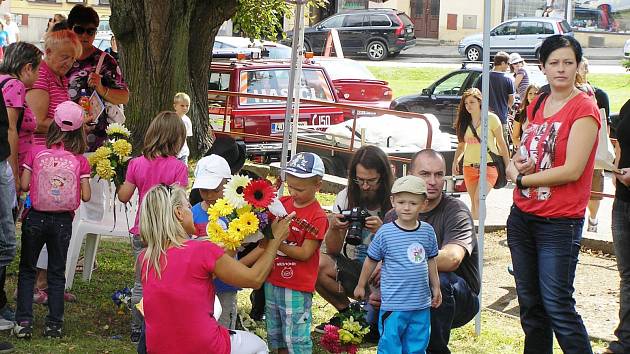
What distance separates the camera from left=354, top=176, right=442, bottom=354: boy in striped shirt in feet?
17.4

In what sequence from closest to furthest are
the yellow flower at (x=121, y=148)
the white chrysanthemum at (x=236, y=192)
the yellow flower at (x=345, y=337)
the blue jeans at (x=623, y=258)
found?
1. the white chrysanthemum at (x=236, y=192)
2. the blue jeans at (x=623, y=258)
3. the yellow flower at (x=345, y=337)
4. the yellow flower at (x=121, y=148)

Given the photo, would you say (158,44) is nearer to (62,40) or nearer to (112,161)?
(62,40)

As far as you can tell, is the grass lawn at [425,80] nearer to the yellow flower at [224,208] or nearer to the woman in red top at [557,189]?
the woman in red top at [557,189]

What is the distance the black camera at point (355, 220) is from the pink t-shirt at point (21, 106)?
2.15 m

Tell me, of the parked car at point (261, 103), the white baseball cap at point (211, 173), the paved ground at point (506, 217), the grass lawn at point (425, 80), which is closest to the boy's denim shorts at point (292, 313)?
the white baseball cap at point (211, 173)

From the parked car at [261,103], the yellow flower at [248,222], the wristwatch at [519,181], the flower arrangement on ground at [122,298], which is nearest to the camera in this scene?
the yellow flower at [248,222]

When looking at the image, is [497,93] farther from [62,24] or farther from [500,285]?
[62,24]

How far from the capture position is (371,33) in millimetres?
35812

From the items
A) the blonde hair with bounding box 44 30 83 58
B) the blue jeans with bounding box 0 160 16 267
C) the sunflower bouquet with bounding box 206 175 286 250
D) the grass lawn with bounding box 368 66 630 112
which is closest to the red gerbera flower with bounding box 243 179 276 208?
the sunflower bouquet with bounding box 206 175 286 250

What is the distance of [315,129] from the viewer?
14188 mm

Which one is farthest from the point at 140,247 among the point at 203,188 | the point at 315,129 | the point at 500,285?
the point at 315,129

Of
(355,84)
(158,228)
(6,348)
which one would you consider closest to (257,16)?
(355,84)

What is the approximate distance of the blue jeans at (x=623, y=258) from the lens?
5.78 meters

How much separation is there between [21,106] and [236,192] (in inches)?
82.6
